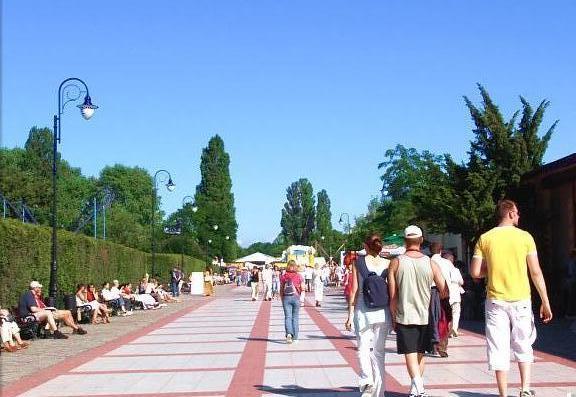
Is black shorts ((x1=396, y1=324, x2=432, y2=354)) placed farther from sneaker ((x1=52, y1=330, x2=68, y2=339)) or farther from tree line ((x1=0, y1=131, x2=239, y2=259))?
tree line ((x1=0, y1=131, x2=239, y2=259))

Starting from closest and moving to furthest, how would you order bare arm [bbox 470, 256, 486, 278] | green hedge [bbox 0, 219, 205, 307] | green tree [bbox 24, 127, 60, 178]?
bare arm [bbox 470, 256, 486, 278], green hedge [bbox 0, 219, 205, 307], green tree [bbox 24, 127, 60, 178]

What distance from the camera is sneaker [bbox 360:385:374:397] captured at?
811 cm

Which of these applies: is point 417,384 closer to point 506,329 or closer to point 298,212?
point 506,329

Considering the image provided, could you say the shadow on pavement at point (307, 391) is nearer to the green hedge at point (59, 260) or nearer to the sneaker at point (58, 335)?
the sneaker at point (58, 335)

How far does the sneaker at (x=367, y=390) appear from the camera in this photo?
8.11 meters

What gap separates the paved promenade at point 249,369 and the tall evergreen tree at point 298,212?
4703 inches

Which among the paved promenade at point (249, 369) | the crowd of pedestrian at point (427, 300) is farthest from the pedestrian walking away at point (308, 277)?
the crowd of pedestrian at point (427, 300)

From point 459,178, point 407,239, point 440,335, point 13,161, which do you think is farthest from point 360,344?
point 13,161

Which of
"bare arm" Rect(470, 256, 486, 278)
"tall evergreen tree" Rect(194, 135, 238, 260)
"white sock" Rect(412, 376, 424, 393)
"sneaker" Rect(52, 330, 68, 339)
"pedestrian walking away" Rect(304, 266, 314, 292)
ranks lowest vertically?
"white sock" Rect(412, 376, 424, 393)

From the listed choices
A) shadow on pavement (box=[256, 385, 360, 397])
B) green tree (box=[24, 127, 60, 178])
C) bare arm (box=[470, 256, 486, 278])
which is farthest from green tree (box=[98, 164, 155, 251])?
bare arm (box=[470, 256, 486, 278])

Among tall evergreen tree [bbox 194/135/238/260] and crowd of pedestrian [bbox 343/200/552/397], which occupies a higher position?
tall evergreen tree [bbox 194/135/238/260]

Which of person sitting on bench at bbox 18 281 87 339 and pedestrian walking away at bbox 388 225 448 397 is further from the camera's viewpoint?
person sitting on bench at bbox 18 281 87 339

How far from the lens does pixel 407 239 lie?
8.02 metres

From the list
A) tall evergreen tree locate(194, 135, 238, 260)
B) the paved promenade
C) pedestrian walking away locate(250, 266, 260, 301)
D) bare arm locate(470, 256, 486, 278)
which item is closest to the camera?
bare arm locate(470, 256, 486, 278)
